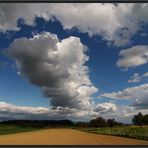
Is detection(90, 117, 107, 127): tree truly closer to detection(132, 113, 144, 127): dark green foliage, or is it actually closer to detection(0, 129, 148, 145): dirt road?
detection(132, 113, 144, 127): dark green foliage

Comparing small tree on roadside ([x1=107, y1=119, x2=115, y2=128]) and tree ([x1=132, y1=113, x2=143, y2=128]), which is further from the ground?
small tree on roadside ([x1=107, y1=119, x2=115, y2=128])

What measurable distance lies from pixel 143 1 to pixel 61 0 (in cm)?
450

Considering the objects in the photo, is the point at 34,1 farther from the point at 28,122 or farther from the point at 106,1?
the point at 28,122

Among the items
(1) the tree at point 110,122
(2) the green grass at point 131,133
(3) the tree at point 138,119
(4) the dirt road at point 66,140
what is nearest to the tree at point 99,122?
(1) the tree at point 110,122

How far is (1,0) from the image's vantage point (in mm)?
17281

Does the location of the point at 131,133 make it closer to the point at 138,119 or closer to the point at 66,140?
the point at 66,140

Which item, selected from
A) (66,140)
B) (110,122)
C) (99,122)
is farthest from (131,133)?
(99,122)

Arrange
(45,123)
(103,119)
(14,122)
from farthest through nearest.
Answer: (45,123) < (14,122) < (103,119)

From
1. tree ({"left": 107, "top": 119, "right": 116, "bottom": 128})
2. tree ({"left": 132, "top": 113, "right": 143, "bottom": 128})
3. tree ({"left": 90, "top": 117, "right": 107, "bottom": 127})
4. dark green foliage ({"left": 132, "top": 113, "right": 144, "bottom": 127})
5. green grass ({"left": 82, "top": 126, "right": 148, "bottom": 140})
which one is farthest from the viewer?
tree ({"left": 107, "top": 119, "right": 116, "bottom": 128})

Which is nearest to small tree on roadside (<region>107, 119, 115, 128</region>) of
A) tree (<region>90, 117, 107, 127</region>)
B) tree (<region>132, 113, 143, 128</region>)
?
tree (<region>90, 117, 107, 127</region>)

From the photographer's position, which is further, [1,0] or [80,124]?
[80,124]

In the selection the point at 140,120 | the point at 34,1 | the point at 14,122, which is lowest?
the point at 34,1

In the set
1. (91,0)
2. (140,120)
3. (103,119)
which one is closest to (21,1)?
(91,0)

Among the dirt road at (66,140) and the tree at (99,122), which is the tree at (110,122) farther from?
the dirt road at (66,140)
